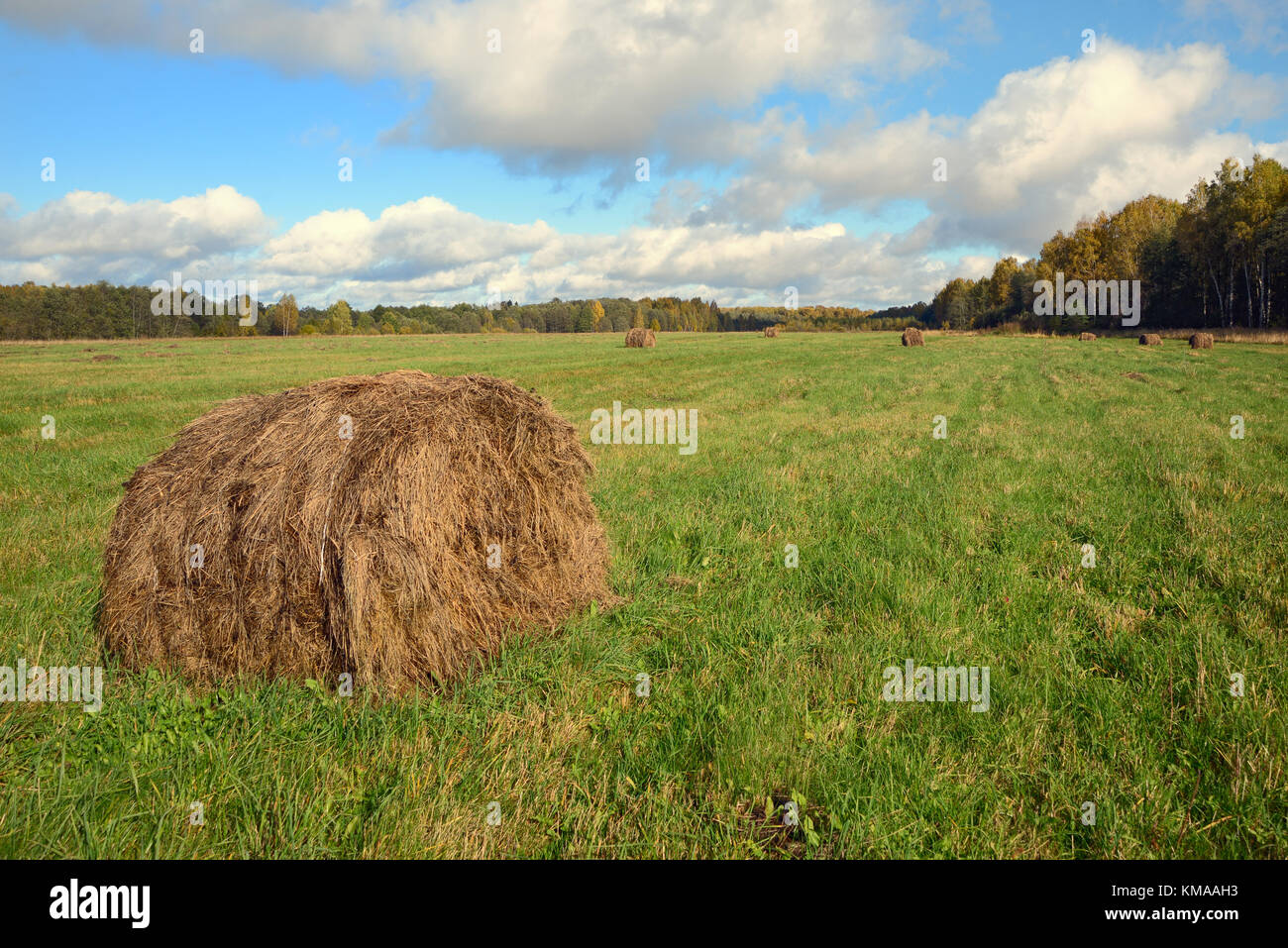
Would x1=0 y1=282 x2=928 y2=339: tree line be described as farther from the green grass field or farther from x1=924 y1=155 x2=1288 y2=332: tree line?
the green grass field

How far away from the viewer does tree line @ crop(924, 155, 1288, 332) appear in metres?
63.3

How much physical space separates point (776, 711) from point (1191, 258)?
98770 millimetres

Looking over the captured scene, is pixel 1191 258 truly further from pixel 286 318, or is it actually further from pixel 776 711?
pixel 286 318

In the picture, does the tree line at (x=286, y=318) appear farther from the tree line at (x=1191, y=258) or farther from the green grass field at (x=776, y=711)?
the green grass field at (x=776, y=711)

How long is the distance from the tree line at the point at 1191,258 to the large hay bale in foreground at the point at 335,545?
85.0m

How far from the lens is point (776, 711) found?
13.6ft

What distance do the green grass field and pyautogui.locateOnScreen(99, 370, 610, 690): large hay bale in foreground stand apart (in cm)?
30

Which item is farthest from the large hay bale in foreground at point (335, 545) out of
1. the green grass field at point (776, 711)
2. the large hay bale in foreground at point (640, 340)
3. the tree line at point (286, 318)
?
the tree line at point (286, 318)

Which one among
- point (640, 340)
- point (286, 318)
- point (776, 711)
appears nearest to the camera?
point (776, 711)

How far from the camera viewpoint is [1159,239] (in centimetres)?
7981

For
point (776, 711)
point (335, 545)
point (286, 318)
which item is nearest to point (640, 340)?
point (335, 545)
